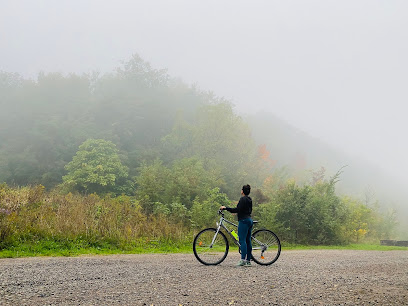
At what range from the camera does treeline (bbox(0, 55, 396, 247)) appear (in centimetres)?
1458

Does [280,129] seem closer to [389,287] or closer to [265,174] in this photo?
[265,174]

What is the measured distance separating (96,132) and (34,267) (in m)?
57.0

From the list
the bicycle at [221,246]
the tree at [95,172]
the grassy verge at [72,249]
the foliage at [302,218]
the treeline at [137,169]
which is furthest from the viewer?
the tree at [95,172]

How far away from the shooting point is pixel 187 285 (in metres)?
5.96

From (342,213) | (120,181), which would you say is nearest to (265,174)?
(120,181)

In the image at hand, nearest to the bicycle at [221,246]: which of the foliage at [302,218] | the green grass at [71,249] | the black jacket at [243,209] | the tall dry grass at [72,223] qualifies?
the black jacket at [243,209]

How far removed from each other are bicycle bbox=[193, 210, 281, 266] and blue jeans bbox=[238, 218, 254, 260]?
0.78 feet

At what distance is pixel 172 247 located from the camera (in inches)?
539

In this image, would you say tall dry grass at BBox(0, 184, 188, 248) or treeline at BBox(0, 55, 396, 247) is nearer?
tall dry grass at BBox(0, 184, 188, 248)

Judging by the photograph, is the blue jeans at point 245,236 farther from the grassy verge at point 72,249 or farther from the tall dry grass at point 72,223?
the tall dry grass at point 72,223

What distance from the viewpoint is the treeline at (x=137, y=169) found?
14578 mm

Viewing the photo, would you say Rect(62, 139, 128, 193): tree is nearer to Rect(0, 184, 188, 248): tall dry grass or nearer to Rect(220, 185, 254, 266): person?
Rect(0, 184, 188, 248): tall dry grass

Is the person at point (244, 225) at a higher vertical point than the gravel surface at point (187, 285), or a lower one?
higher

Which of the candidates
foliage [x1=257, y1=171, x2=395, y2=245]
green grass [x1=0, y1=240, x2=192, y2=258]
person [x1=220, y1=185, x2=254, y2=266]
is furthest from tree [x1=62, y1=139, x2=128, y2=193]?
person [x1=220, y1=185, x2=254, y2=266]
